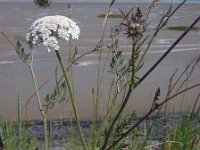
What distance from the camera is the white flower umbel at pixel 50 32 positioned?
2014 mm

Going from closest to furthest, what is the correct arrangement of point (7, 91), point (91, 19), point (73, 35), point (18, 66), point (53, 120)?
point (73, 35) < point (53, 120) < point (7, 91) < point (18, 66) < point (91, 19)

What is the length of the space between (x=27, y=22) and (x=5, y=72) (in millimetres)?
7233

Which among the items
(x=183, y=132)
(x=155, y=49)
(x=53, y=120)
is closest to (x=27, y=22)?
(x=155, y=49)

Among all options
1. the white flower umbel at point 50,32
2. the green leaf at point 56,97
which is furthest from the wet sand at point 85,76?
the white flower umbel at point 50,32

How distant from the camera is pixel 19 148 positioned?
303 centimetres

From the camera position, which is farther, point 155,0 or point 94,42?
point 94,42

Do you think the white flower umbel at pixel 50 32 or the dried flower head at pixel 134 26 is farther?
the white flower umbel at pixel 50 32

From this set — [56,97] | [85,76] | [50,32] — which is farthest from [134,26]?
[85,76]

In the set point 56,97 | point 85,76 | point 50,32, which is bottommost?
point 85,76

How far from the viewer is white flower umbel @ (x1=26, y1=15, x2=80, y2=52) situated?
201cm

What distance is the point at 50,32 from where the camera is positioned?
2.04m

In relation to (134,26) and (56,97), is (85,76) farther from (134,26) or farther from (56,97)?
(134,26)

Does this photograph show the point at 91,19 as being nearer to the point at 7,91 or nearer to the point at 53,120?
the point at 7,91

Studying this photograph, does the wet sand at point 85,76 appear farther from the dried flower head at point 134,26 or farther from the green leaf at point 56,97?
the dried flower head at point 134,26
